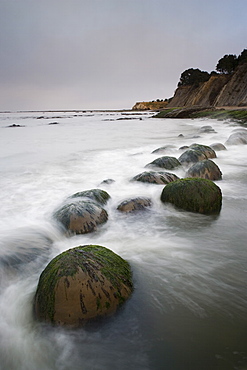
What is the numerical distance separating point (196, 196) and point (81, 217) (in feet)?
6.33

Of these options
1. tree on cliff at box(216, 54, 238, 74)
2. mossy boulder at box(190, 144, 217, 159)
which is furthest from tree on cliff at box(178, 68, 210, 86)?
mossy boulder at box(190, 144, 217, 159)

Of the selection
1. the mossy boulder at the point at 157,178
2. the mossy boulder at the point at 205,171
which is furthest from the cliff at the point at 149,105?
the mossy boulder at the point at 157,178

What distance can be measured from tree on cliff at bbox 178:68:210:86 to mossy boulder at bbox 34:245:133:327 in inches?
2642

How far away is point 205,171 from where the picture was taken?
20.5ft

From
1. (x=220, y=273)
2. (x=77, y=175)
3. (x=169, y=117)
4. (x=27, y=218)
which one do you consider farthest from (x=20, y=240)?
(x=169, y=117)

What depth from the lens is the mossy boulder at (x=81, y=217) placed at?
3852mm

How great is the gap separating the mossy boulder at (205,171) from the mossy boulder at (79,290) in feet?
13.4

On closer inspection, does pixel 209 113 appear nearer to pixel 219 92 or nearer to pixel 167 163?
pixel 219 92

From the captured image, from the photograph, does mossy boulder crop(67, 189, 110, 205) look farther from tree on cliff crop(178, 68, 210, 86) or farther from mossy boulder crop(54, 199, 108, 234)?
tree on cliff crop(178, 68, 210, 86)

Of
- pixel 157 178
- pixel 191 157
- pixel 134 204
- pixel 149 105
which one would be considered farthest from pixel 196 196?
pixel 149 105

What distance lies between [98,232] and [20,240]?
3.43ft

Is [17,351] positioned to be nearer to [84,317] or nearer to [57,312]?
[57,312]

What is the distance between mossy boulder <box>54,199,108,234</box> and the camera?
12.6 ft

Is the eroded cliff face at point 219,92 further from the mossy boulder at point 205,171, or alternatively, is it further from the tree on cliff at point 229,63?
the mossy boulder at point 205,171
